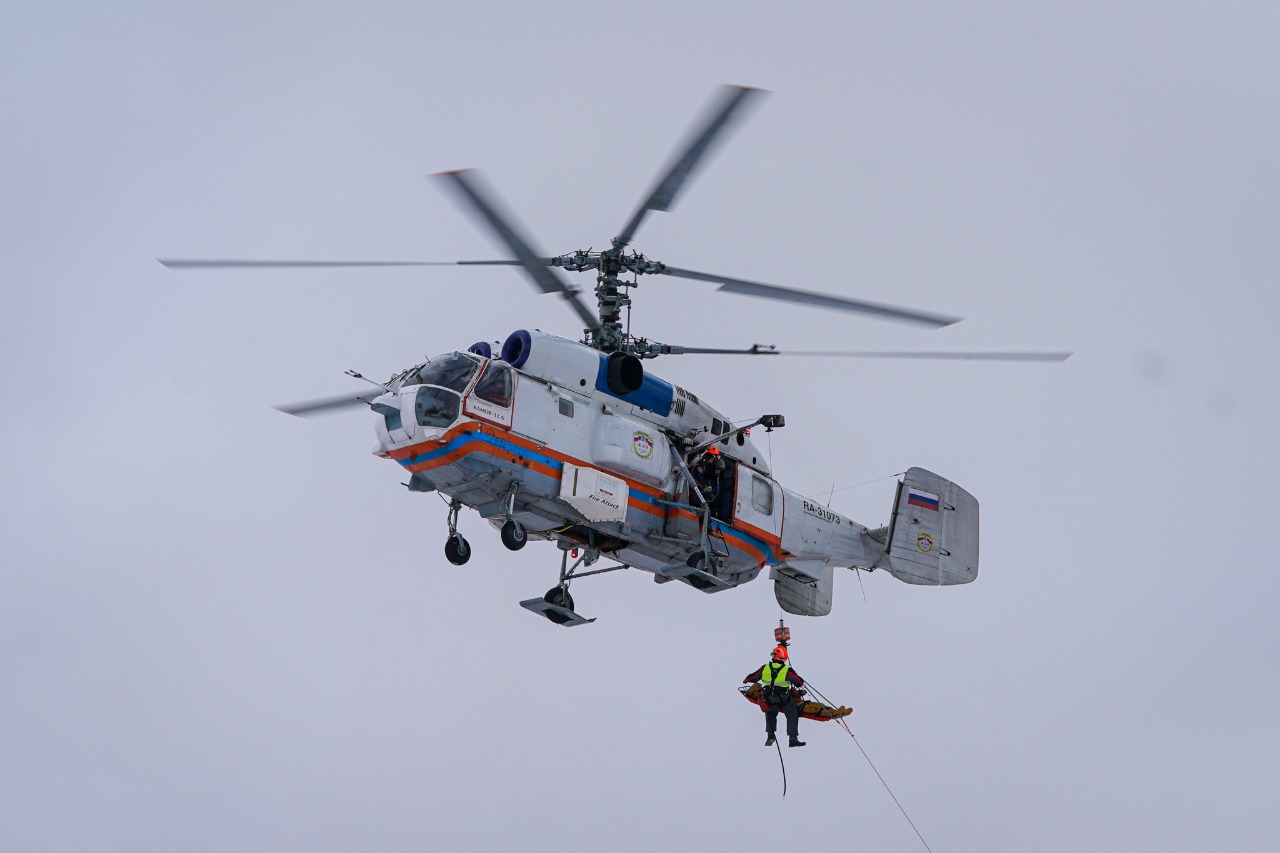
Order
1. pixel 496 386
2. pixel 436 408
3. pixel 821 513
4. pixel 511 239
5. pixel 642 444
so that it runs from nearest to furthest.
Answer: pixel 511 239
pixel 436 408
pixel 496 386
pixel 642 444
pixel 821 513

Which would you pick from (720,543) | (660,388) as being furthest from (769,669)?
(660,388)

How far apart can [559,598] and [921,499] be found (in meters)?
6.37

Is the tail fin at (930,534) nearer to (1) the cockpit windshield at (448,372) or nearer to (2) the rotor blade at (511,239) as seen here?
(2) the rotor blade at (511,239)

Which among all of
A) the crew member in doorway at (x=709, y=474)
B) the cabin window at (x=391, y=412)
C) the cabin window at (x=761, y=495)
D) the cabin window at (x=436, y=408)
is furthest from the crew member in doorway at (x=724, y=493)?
the cabin window at (x=391, y=412)

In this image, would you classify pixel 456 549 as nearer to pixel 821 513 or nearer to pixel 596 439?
pixel 596 439

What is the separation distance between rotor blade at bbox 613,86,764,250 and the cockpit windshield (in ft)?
8.84

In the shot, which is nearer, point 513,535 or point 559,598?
point 513,535

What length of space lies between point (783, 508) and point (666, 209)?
6.87 metres

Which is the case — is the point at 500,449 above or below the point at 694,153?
below

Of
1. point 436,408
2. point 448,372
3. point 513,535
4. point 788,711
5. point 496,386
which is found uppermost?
point 448,372

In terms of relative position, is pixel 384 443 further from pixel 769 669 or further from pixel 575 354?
pixel 769 669

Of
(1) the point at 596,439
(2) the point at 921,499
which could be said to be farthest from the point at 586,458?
(2) the point at 921,499

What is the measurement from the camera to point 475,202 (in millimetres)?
17391

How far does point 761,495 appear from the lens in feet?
75.3
